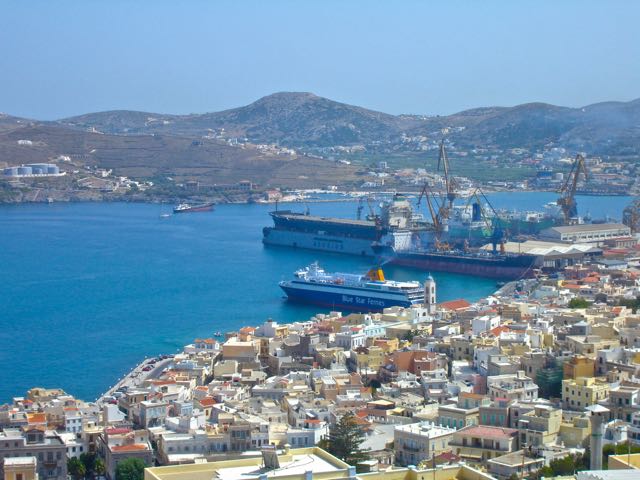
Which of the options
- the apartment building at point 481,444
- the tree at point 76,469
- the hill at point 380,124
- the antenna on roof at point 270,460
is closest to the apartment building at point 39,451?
the tree at point 76,469

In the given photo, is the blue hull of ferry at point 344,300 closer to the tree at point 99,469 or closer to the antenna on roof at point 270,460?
the tree at point 99,469

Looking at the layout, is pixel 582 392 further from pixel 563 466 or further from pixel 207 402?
pixel 207 402

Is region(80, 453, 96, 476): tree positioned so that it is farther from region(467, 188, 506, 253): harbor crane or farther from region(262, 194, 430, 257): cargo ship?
region(262, 194, 430, 257): cargo ship

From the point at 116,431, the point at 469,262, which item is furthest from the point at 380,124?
the point at 116,431

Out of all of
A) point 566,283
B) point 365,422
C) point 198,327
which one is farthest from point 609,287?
point 365,422

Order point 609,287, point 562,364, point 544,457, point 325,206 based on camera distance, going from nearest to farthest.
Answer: point 544,457 → point 562,364 → point 609,287 → point 325,206

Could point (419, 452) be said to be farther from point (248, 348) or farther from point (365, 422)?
point (248, 348)
